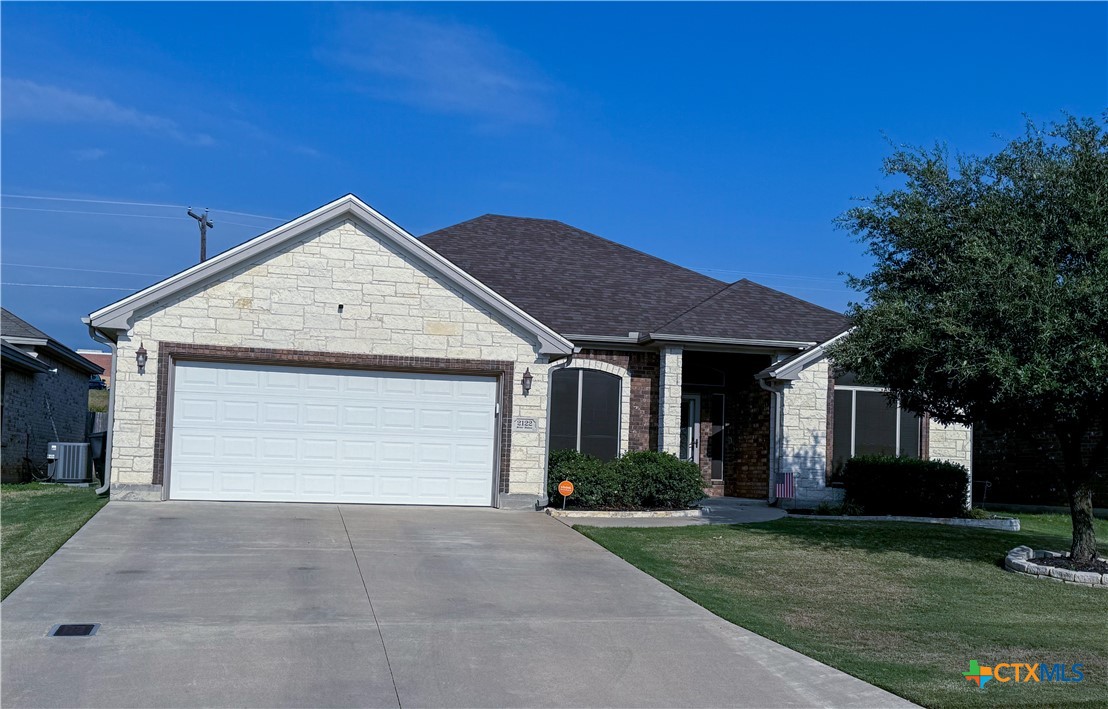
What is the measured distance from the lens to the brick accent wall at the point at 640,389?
67.4 feet

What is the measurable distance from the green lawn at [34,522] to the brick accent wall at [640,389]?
32.3 ft

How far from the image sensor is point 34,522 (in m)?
13.3

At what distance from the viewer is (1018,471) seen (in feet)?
79.0

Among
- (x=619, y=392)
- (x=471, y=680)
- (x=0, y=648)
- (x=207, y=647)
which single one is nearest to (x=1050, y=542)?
(x=619, y=392)

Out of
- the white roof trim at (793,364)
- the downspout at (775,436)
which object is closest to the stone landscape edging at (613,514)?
the downspout at (775,436)

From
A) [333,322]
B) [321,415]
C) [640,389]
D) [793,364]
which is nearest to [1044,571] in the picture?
[793,364]

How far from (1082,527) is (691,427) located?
9954mm

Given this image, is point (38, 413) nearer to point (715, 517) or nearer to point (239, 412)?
point (239, 412)

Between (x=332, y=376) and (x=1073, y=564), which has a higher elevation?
(x=332, y=376)

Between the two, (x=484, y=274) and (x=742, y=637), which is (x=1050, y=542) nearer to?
(x=742, y=637)

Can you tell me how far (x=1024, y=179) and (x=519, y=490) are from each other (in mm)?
8824

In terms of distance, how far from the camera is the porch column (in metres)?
19.8

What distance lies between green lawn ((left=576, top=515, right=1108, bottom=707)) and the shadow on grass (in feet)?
0.10

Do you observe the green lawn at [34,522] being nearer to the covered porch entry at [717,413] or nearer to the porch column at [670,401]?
the porch column at [670,401]
